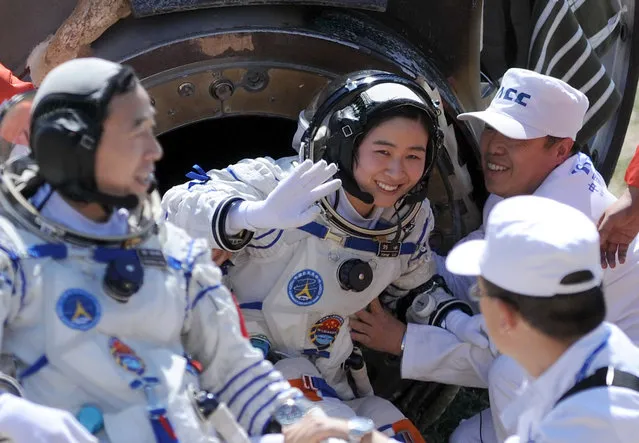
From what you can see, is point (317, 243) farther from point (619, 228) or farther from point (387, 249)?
point (619, 228)

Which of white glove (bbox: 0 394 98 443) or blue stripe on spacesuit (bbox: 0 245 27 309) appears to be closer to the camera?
white glove (bbox: 0 394 98 443)

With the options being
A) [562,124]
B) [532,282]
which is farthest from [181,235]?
[562,124]

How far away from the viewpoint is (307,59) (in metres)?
3.19

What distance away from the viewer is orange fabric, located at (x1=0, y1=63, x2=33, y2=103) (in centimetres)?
287

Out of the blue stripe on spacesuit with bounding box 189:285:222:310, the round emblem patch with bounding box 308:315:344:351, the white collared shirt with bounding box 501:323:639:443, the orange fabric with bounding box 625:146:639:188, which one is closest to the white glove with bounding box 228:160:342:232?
the round emblem patch with bounding box 308:315:344:351

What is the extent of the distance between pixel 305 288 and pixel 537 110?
3.06 feet

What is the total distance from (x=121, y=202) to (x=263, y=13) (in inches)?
50.7

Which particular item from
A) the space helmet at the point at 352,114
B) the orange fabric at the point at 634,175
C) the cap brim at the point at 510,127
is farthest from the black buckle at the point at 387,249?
the orange fabric at the point at 634,175

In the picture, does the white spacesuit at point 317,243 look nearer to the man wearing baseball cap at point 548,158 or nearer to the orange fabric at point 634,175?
the man wearing baseball cap at point 548,158

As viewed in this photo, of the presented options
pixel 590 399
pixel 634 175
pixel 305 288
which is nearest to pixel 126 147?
pixel 590 399

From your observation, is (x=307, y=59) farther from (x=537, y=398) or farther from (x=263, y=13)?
(x=537, y=398)

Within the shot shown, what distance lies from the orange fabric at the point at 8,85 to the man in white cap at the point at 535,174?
4.07ft

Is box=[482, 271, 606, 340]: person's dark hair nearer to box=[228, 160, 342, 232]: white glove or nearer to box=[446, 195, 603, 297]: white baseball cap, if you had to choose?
box=[446, 195, 603, 297]: white baseball cap

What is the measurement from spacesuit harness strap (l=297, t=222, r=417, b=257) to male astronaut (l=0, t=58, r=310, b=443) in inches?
37.9
